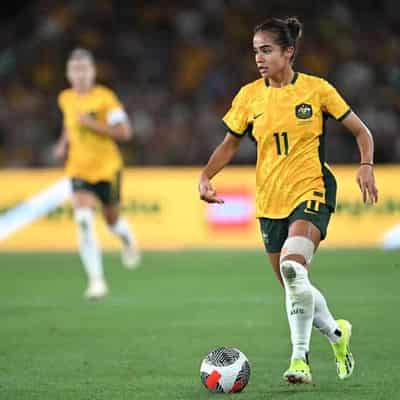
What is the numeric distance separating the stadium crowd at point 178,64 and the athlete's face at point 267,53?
14.4 m

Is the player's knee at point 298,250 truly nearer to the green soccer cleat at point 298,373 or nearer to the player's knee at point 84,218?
the green soccer cleat at point 298,373

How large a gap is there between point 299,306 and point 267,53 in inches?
63.2

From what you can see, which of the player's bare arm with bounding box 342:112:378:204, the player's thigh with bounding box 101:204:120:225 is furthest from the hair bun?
the player's thigh with bounding box 101:204:120:225

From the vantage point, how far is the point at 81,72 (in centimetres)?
1311

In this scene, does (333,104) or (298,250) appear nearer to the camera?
(298,250)

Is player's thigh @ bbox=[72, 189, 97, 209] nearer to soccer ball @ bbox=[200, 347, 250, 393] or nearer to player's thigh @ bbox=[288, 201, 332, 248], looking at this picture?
player's thigh @ bbox=[288, 201, 332, 248]

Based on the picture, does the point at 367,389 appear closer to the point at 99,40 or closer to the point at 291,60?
the point at 291,60

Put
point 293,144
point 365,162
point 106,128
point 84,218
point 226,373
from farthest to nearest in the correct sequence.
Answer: point 106,128 < point 84,218 < point 293,144 < point 365,162 < point 226,373

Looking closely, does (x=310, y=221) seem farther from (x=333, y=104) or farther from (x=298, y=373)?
(x=298, y=373)

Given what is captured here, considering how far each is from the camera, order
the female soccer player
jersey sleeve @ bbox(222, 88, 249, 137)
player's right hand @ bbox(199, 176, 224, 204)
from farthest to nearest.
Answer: jersey sleeve @ bbox(222, 88, 249, 137) < player's right hand @ bbox(199, 176, 224, 204) < the female soccer player

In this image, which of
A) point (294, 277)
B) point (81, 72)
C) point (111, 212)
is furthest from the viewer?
point (111, 212)

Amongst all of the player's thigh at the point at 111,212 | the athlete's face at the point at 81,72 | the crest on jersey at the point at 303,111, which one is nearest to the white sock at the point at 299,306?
the crest on jersey at the point at 303,111

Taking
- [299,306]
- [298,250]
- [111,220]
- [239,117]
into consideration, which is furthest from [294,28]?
[111,220]

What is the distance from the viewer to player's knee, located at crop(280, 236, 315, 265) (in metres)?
6.79
